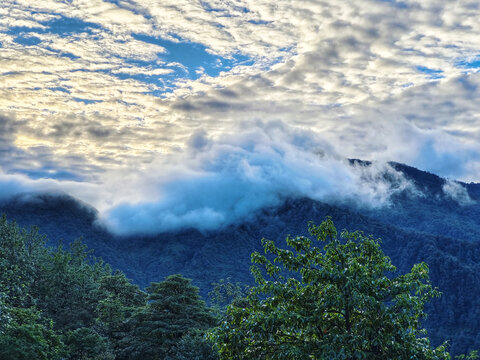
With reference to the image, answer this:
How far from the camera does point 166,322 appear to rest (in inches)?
2055

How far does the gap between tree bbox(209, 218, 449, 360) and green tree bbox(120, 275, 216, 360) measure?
32.5 metres

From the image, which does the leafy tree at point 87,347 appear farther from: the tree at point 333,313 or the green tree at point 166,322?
the tree at point 333,313

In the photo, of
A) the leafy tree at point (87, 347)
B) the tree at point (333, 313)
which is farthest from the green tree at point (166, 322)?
the tree at point (333, 313)

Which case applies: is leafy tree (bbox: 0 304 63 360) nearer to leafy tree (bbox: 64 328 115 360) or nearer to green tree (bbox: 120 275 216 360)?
leafy tree (bbox: 64 328 115 360)

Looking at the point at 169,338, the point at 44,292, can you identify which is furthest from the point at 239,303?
the point at 44,292

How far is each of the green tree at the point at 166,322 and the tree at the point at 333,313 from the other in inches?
1278

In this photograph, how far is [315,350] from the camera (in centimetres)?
1402

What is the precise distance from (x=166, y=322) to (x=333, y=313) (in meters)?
41.3

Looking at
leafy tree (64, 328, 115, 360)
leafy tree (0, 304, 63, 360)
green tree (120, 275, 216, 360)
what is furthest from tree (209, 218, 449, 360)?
leafy tree (64, 328, 115, 360)

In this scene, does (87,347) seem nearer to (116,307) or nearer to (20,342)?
(116,307)

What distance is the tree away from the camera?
1340cm

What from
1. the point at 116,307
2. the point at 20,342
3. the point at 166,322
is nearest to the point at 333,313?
Result: the point at 20,342

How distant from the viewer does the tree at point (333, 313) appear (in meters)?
13.4

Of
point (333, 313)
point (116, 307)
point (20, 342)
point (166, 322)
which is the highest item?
point (333, 313)
